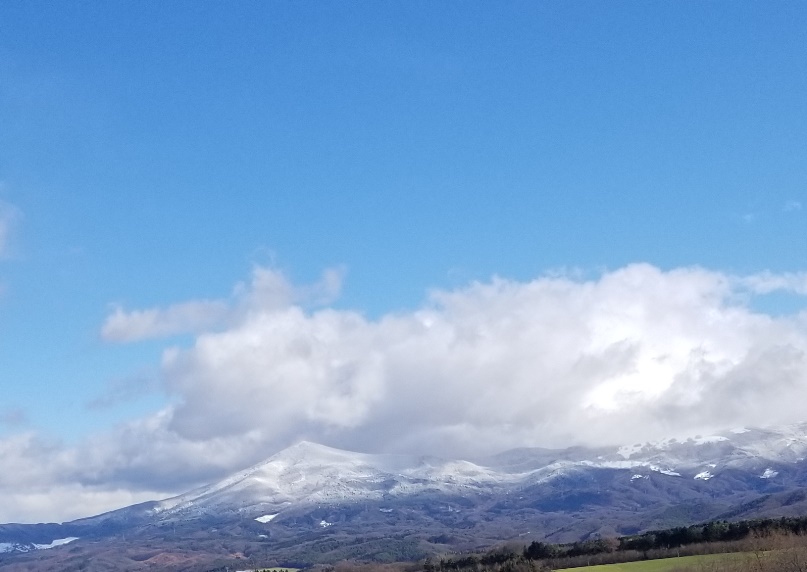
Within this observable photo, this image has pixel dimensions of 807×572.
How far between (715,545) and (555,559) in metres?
36.5

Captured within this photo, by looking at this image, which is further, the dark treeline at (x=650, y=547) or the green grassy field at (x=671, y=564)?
the dark treeline at (x=650, y=547)

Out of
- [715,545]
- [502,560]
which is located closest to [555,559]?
[502,560]

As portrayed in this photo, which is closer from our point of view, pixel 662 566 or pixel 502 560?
pixel 662 566

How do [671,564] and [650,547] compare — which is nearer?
[671,564]

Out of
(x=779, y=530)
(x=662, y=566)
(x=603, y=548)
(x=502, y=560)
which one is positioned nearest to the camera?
(x=662, y=566)

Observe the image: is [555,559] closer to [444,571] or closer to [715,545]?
[444,571]

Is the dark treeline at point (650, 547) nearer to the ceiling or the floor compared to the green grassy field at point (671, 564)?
nearer to the ceiling

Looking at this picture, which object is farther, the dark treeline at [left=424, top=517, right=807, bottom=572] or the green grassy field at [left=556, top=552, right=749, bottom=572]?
the dark treeline at [left=424, top=517, right=807, bottom=572]

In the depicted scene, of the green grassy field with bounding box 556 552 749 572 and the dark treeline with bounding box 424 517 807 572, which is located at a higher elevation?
the dark treeline with bounding box 424 517 807 572

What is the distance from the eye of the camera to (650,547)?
603 ft

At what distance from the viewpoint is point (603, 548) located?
190500 millimetres

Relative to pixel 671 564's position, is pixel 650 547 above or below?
above

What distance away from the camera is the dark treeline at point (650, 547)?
156625 mm

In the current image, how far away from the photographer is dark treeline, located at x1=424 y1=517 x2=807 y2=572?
157 m
